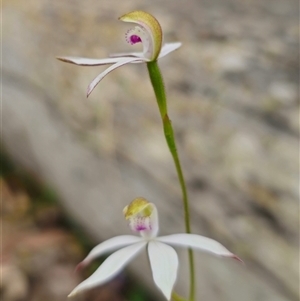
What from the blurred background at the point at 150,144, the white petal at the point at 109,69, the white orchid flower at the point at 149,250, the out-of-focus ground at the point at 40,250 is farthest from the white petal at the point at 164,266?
the out-of-focus ground at the point at 40,250

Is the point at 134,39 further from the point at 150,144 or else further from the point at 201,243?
the point at 150,144

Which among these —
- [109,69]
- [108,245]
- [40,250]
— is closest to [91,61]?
[109,69]

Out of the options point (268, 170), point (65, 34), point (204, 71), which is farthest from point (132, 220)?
point (65, 34)

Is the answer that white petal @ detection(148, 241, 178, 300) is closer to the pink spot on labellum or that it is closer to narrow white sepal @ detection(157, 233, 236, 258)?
narrow white sepal @ detection(157, 233, 236, 258)

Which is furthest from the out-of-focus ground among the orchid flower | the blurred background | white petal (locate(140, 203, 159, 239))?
the orchid flower

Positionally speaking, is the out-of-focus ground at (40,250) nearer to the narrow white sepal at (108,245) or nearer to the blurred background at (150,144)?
the blurred background at (150,144)

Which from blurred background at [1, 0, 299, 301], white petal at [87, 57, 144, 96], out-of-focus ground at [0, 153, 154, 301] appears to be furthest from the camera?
out-of-focus ground at [0, 153, 154, 301]
